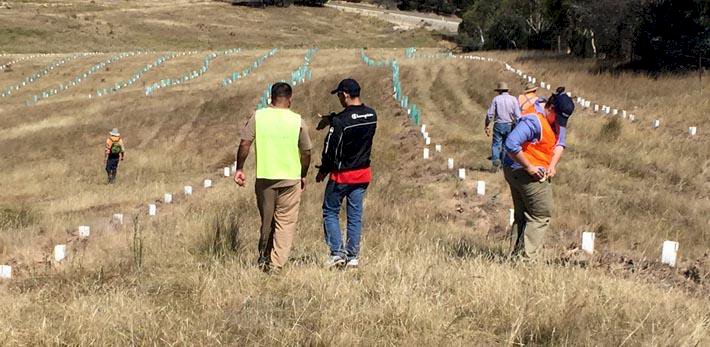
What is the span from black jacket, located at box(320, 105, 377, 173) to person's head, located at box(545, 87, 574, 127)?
5.54 feet

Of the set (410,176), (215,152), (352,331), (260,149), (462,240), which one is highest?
(260,149)

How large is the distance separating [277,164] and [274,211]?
43 cm

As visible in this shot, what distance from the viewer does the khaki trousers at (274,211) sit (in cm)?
587

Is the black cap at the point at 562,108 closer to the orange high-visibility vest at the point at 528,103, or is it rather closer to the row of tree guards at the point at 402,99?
the orange high-visibility vest at the point at 528,103

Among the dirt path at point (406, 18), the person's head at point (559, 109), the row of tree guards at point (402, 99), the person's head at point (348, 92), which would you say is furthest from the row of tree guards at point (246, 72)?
the dirt path at point (406, 18)

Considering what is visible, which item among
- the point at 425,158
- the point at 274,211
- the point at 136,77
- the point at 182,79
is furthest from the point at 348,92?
the point at 136,77

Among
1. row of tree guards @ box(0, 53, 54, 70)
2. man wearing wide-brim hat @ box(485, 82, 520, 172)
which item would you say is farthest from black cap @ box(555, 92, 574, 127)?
row of tree guards @ box(0, 53, 54, 70)

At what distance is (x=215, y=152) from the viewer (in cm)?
2322

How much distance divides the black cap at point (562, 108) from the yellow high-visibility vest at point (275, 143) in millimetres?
2459

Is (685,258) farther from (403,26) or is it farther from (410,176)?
(403,26)

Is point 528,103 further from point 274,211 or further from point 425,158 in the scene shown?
point 425,158

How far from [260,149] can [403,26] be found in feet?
285

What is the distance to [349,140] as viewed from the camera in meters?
6.00

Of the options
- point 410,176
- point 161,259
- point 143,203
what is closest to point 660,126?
point 410,176
